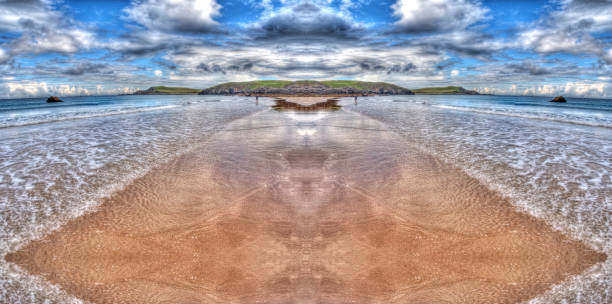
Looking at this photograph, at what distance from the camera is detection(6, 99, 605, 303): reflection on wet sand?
427 centimetres

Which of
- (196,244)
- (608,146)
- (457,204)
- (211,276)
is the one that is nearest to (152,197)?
(196,244)

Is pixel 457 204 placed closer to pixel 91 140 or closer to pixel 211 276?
pixel 211 276

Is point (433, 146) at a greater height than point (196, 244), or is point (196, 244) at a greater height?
point (433, 146)

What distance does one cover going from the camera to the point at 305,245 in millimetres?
5270

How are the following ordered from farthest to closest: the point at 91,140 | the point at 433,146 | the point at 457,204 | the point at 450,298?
the point at 91,140
the point at 433,146
the point at 457,204
the point at 450,298

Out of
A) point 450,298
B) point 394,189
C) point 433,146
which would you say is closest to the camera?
point 450,298

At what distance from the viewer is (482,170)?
10.6 meters

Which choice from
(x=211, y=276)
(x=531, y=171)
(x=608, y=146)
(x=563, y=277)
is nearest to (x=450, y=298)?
(x=563, y=277)

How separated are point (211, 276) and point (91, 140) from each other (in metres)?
17.4

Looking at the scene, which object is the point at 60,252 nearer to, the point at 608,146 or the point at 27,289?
the point at 27,289

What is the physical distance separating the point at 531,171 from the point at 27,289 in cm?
1472

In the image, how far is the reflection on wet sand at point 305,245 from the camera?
168 inches

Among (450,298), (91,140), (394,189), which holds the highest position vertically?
(91,140)

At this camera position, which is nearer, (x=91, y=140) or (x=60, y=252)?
(x=60, y=252)
